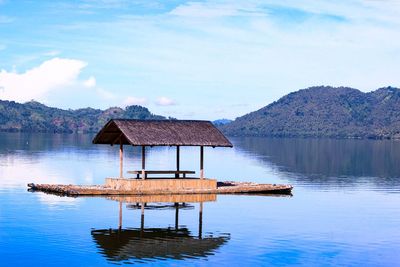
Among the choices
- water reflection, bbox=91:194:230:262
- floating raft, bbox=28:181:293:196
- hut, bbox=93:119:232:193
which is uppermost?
hut, bbox=93:119:232:193

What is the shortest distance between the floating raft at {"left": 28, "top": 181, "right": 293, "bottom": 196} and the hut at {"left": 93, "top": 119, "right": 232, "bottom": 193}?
0.42 m

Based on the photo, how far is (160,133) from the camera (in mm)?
53031

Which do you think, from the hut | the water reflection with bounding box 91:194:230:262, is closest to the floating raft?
the hut

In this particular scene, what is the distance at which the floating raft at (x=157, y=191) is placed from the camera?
50.3 m

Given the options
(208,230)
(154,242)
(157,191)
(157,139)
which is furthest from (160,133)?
(154,242)

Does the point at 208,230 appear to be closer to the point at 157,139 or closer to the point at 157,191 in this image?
the point at 157,191

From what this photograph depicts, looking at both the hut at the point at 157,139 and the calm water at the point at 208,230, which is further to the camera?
the hut at the point at 157,139

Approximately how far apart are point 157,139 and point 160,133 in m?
0.83

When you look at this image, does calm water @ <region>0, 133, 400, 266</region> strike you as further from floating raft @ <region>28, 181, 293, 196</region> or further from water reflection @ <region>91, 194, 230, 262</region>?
floating raft @ <region>28, 181, 293, 196</region>

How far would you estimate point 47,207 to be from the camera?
44688 millimetres

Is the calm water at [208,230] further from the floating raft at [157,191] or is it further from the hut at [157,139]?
the hut at [157,139]

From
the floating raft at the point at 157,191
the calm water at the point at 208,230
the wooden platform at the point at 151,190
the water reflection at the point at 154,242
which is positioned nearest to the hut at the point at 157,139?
the wooden platform at the point at 151,190

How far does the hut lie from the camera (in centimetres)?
5138

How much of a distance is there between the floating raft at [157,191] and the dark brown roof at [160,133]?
302 centimetres
